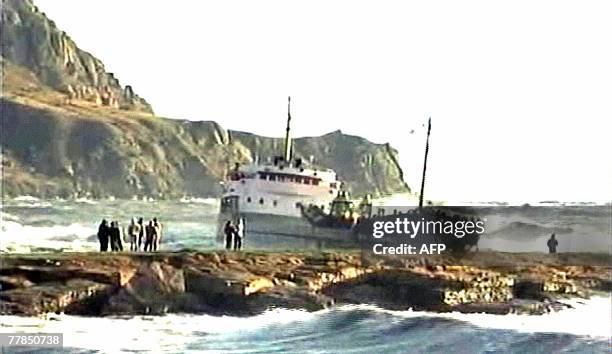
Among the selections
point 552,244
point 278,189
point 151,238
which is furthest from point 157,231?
point 552,244

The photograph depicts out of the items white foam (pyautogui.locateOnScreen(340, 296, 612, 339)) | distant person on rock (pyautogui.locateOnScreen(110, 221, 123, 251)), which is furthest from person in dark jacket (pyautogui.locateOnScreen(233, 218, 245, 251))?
white foam (pyautogui.locateOnScreen(340, 296, 612, 339))

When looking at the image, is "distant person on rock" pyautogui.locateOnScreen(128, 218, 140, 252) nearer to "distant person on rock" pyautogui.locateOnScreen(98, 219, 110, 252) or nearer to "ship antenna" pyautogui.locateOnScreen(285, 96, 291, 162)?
"distant person on rock" pyautogui.locateOnScreen(98, 219, 110, 252)

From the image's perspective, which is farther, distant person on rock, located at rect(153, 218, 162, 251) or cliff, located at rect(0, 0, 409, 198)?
distant person on rock, located at rect(153, 218, 162, 251)

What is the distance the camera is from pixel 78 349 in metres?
2.68

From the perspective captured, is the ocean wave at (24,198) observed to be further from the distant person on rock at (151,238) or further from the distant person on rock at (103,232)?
the distant person on rock at (151,238)

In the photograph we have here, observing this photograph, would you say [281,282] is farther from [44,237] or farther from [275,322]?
[44,237]

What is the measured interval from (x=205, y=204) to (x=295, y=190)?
0.27 m

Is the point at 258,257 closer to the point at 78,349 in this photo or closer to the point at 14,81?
the point at 78,349

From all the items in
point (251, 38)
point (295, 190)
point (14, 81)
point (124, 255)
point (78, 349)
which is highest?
point (251, 38)

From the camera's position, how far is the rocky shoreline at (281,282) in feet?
8.87

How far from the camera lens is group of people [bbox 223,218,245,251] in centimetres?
285

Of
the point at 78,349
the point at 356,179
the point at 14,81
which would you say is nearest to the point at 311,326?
→ the point at 356,179

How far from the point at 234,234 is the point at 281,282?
7.8 inches

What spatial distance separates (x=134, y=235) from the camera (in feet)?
9.07
